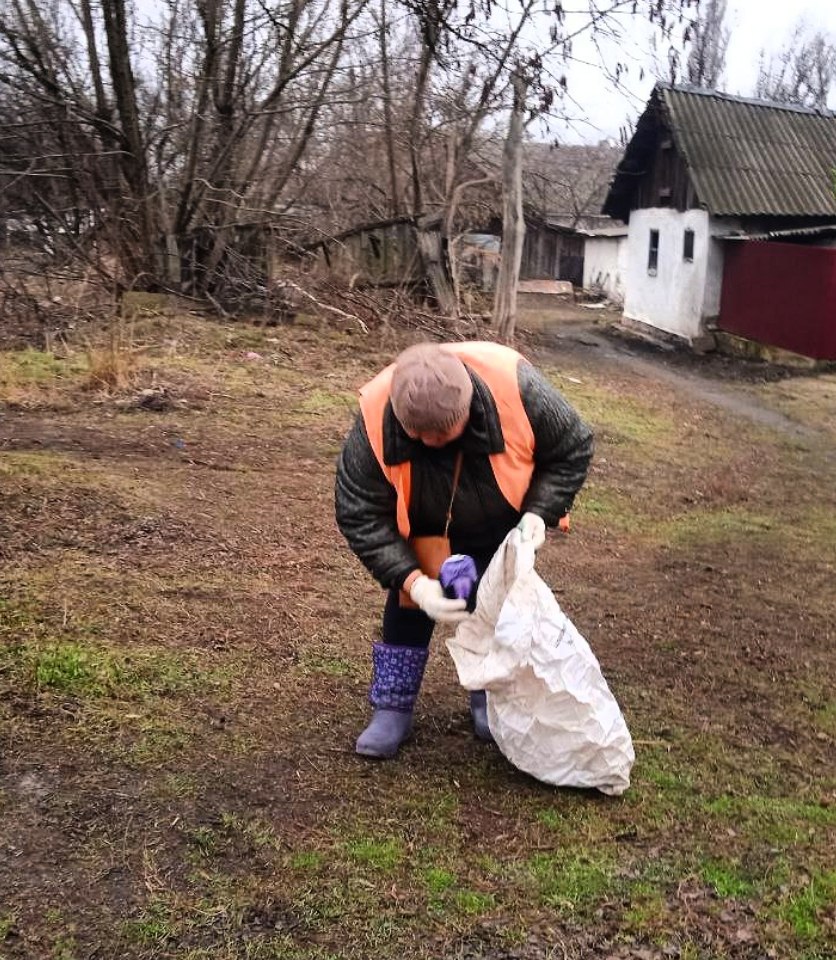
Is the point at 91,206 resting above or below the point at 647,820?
above

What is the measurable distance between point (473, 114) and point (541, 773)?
14.2m

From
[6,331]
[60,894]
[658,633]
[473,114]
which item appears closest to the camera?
[60,894]

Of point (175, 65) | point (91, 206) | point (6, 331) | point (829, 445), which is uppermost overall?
point (175, 65)

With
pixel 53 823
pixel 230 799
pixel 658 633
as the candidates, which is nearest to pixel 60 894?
pixel 53 823

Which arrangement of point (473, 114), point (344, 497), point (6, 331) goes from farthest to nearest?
1. point (473, 114)
2. point (6, 331)
3. point (344, 497)

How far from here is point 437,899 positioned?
2303mm

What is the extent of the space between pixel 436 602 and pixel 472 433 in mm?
467

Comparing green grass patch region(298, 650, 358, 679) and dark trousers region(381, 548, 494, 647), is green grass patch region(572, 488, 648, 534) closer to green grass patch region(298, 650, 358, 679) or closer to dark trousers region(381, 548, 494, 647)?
green grass patch region(298, 650, 358, 679)

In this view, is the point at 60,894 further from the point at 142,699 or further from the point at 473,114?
the point at 473,114

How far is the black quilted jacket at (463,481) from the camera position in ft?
8.29

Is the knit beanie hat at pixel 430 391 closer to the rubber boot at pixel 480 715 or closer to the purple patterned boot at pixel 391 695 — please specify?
the purple patterned boot at pixel 391 695

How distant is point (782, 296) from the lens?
16141 millimetres

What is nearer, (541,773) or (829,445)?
(541,773)

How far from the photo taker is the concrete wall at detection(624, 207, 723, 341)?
60.1 feet
